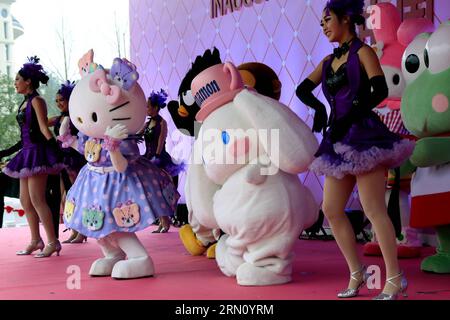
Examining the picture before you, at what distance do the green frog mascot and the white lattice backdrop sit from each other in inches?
53.2

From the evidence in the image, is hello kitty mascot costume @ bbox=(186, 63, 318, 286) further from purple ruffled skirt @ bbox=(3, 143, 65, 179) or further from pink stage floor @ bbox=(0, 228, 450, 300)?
purple ruffled skirt @ bbox=(3, 143, 65, 179)

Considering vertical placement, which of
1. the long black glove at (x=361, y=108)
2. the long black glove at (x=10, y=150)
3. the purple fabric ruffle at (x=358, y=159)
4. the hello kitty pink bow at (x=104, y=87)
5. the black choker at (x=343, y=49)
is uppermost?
the black choker at (x=343, y=49)

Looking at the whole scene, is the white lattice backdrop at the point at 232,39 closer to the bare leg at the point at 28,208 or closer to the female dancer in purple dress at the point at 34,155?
the female dancer in purple dress at the point at 34,155

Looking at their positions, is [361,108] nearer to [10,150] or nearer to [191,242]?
[191,242]

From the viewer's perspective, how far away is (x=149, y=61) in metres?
9.38

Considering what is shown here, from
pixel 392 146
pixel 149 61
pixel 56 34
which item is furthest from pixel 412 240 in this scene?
pixel 56 34

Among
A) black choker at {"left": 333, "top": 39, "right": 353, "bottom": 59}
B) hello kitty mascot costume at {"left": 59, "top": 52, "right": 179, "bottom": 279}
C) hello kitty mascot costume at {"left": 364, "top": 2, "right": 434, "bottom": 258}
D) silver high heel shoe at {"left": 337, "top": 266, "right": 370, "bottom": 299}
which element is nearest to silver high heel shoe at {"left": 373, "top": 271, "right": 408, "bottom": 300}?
silver high heel shoe at {"left": 337, "top": 266, "right": 370, "bottom": 299}

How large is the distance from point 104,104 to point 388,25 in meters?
2.13

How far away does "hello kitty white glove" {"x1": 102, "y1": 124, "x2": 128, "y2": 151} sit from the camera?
12.8 feet

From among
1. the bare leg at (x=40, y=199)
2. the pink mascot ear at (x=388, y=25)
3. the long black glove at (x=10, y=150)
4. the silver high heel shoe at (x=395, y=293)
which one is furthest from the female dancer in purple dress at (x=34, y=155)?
the silver high heel shoe at (x=395, y=293)

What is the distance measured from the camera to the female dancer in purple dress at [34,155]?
17.1 feet

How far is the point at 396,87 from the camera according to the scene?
4801 millimetres

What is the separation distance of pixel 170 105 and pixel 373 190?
227 centimetres

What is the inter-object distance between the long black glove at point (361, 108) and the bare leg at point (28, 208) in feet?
9.89
